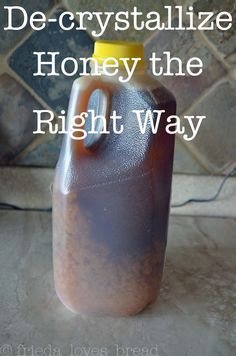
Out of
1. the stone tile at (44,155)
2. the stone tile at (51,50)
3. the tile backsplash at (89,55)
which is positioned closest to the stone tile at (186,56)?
the tile backsplash at (89,55)

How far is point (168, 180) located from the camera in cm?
57

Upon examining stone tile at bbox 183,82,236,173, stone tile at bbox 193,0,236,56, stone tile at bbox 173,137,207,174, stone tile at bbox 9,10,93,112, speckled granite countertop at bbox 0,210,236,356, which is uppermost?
stone tile at bbox 193,0,236,56

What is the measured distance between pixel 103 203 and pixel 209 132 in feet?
1.25

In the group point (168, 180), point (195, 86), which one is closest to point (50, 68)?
point (195, 86)

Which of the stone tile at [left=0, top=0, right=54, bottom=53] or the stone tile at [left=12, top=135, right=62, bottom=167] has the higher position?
the stone tile at [left=0, top=0, right=54, bottom=53]

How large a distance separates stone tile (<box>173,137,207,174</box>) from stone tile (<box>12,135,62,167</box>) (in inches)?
8.8

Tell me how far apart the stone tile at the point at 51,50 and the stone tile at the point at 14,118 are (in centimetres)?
2

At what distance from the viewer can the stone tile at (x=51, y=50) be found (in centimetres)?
82

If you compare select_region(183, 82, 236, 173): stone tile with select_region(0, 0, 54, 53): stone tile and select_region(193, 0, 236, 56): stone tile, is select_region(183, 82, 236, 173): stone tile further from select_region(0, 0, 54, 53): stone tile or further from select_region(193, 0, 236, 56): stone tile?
select_region(0, 0, 54, 53): stone tile

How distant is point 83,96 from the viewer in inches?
20.7

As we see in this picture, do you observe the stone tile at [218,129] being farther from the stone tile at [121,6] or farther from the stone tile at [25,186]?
the stone tile at [25,186]

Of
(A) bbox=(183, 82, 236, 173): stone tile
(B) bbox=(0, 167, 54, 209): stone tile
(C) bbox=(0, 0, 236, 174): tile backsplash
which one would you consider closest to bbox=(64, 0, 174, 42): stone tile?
(C) bbox=(0, 0, 236, 174): tile backsplash

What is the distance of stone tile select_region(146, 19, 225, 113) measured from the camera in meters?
0.81

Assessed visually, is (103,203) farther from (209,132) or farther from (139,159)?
(209,132)
